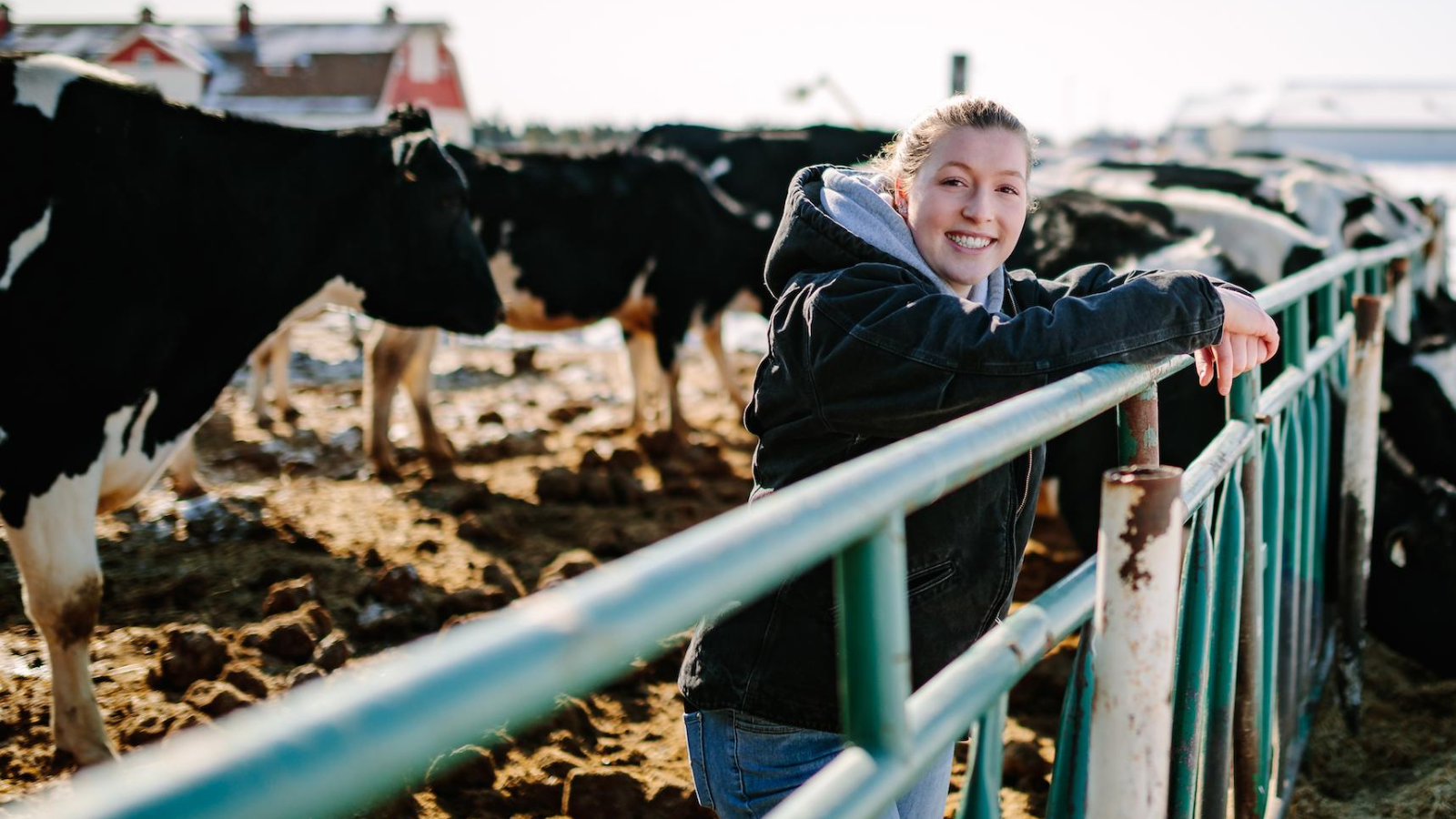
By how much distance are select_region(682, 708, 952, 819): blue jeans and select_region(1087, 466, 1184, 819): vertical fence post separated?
29 cm

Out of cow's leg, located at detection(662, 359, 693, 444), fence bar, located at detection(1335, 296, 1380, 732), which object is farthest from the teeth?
cow's leg, located at detection(662, 359, 693, 444)

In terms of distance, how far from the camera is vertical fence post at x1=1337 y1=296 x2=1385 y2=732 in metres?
3.07

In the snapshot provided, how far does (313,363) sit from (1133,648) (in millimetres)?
8763

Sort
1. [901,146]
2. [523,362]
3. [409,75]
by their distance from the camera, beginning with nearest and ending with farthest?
[901,146], [523,362], [409,75]

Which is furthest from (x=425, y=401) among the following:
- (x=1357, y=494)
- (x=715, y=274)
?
(x=1357, y=494)

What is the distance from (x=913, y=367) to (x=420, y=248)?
301 cm

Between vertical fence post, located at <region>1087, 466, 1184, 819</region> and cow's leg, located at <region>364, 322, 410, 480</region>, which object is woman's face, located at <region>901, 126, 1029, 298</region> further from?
cow's leg, located at <region>364, 322, 410, 480</region>

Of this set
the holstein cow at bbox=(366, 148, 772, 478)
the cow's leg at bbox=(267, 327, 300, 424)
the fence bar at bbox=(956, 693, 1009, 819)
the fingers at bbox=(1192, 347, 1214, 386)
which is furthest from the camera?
the cow's leg at bbox=(267, 327, 300, 424)

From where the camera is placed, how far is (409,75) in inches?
1134

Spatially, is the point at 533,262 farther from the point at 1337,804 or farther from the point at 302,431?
the point at 1337,804

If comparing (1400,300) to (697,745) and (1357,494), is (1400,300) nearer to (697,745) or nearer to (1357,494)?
(1357,494)

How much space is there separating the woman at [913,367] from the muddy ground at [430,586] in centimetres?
109

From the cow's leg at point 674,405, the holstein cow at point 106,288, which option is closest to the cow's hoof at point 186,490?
the holstein cow at point 106,288

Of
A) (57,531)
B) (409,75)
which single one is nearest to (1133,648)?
(57,531)
